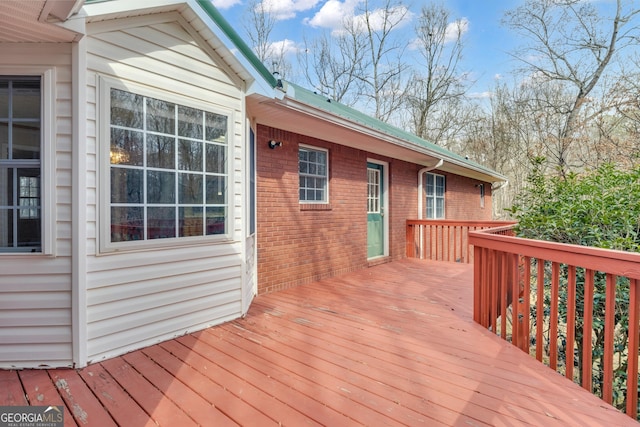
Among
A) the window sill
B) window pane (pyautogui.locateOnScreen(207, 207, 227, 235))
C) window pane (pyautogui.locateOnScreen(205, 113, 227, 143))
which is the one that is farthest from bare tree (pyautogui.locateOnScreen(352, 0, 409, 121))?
window pane (pyautogui.locateOnScreen(207, 207, 227, 235))

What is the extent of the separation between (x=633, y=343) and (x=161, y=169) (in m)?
3.67

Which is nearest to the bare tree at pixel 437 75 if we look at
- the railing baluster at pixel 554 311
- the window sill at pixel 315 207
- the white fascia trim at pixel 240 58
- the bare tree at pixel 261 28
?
the bare tree at pixel 261 28

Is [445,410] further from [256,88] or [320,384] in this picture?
[256,88]

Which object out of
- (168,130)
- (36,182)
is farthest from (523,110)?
(36,182)

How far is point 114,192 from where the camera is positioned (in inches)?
108

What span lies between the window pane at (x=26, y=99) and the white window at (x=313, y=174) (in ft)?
11.0

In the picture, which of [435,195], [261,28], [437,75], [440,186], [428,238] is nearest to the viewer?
[428,238]

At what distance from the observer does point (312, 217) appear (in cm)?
551

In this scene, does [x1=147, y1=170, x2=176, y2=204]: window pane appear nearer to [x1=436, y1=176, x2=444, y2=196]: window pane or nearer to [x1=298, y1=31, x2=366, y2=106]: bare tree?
→ [x1=436, y1=176, x2=444, y2=196]: window pane

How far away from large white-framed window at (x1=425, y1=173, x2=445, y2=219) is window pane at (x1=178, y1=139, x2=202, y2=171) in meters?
7.05

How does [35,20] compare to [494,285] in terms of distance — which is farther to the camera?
[494,285]

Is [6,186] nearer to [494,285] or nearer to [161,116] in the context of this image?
[161,116]

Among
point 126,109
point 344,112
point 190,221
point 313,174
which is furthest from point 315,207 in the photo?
point 126,109

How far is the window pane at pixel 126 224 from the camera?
2.74 metres
